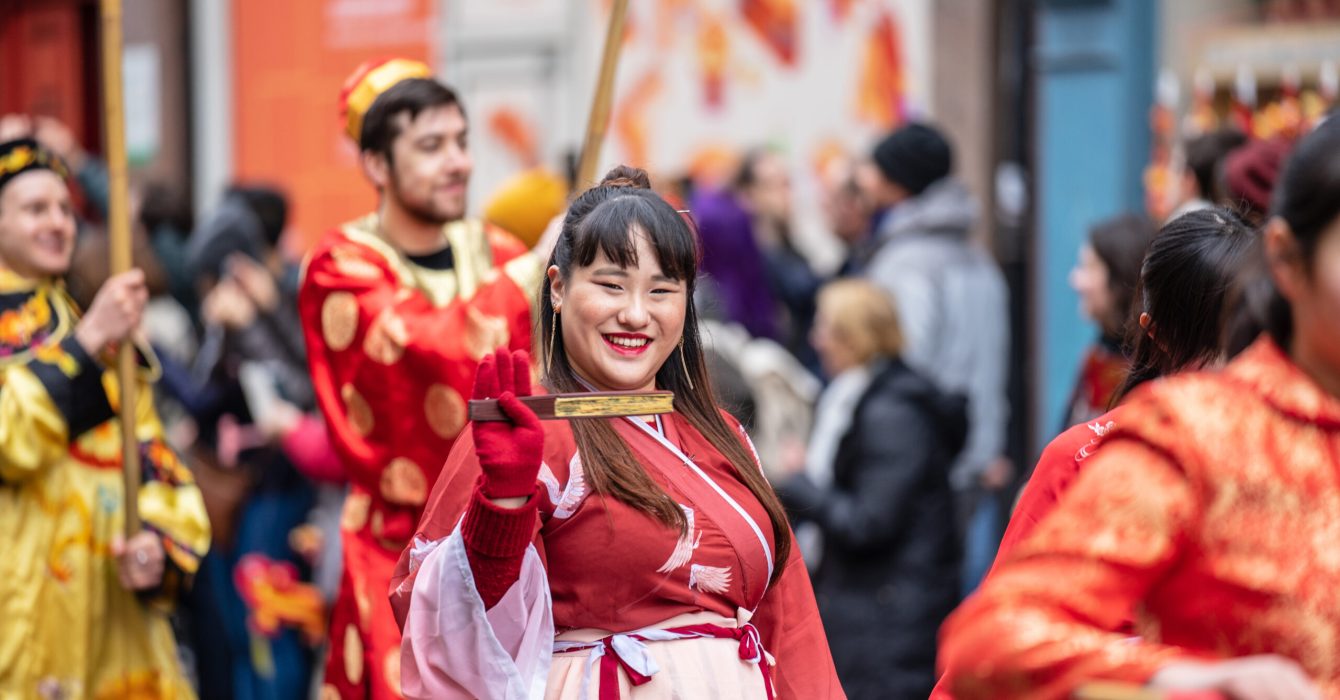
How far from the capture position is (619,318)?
3203mm

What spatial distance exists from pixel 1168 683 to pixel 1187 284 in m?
1.37

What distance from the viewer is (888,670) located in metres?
5.97

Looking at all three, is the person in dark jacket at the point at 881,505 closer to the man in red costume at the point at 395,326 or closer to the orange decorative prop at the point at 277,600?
the man in red costume at the point at 395,326

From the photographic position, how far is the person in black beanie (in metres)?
7.05

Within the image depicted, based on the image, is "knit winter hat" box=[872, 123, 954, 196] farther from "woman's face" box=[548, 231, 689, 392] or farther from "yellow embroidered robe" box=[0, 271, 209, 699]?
"woman's face" box=[548, 231, 689, 392]

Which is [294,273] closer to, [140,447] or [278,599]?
[278,599]

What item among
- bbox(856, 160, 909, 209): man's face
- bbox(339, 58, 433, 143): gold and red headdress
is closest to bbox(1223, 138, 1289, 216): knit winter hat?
bbox(856, 160, 909, 209): man's face

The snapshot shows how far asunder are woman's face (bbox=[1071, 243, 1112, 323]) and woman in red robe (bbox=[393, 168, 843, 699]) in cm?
216

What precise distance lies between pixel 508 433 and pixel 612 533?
0.32 meters

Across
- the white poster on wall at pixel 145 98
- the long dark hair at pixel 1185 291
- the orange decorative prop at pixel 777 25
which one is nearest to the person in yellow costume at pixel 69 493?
the long dark hair at pixel 1185 291

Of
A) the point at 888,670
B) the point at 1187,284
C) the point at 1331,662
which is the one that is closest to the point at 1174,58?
the point at 888,670

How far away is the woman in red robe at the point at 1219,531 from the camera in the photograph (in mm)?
2057

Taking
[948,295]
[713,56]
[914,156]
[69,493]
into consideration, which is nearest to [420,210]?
[69,493]

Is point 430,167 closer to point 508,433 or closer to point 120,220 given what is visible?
point 120,220
